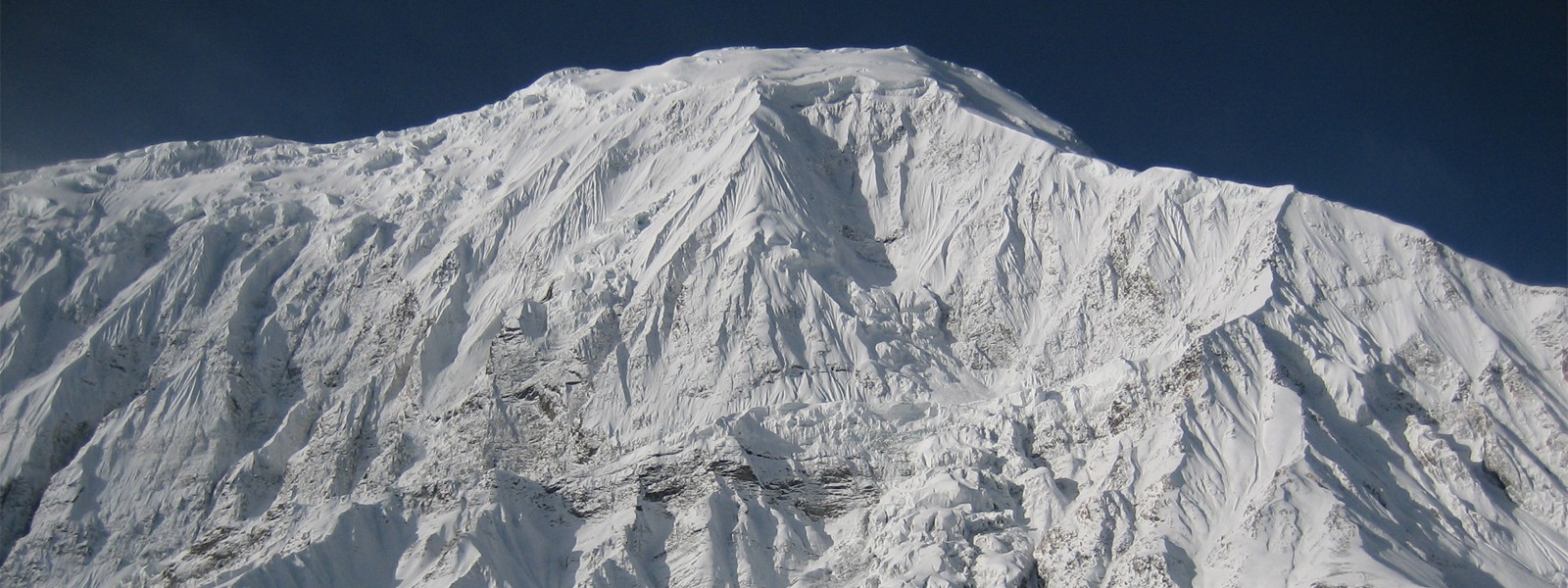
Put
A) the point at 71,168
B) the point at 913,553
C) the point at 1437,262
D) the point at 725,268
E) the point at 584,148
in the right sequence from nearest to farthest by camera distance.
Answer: the point at 913,553, the point at 1437,262, the point at 725,268, the point at 584,148, the point at 71,168

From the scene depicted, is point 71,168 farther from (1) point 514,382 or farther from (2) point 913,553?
(2) point 913,553

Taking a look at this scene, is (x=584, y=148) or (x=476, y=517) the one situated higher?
(x=584, y=148)

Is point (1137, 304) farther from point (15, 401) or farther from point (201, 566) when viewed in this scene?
point (15, 401)

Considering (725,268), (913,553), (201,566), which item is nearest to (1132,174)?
(725,268)

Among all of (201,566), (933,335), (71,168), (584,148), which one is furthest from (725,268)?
(71,168)

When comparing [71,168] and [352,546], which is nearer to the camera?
[352,546]

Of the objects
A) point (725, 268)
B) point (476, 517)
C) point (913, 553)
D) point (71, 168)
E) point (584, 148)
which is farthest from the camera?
point (71, 168)

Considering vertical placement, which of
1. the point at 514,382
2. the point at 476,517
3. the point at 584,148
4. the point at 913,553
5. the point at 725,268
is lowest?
the point at 913,553
